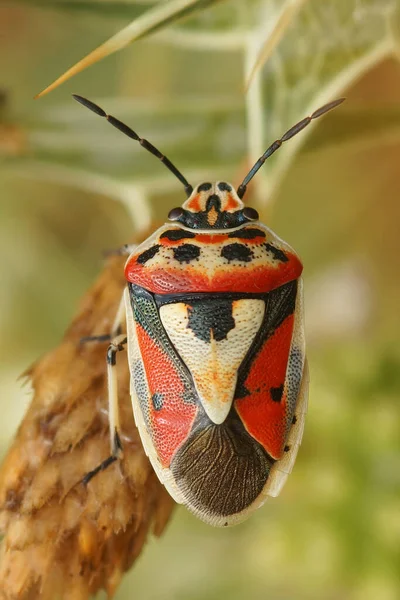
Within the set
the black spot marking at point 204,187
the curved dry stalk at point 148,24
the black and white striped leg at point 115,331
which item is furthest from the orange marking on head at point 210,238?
the curved dry stalk at point 148,24

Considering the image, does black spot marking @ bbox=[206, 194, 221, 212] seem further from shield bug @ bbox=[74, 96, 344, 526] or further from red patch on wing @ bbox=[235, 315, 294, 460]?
red patch on wing @ bbox=[235, 315, 294, 460]

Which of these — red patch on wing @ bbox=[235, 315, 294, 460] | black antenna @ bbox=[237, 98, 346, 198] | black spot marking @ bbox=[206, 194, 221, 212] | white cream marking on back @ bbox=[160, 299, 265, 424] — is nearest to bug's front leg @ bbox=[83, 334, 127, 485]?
white cream marking on back @ bbox=[160, 299, 265, 424]

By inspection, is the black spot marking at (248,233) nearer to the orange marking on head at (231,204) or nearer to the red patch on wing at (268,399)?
the orange marking on head at (231,204)

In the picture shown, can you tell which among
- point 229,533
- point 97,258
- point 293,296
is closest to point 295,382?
point 293,296

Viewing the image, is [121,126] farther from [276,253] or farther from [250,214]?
[276,253]

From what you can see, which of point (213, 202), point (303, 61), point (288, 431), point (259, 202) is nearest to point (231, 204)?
point (213, 202)

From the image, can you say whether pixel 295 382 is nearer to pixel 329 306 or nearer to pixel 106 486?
pixel 106 486

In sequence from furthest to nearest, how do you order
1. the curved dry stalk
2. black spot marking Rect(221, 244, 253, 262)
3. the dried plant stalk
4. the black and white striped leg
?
1. the black and white striped leg
2. black spot marking Rect(221, 244, 253, 262)
3. the dried plant stalk
4. the curved dry stalk
